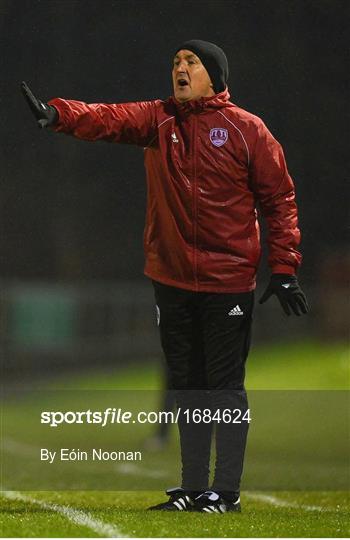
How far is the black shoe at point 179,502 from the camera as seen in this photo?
5751 millimetres

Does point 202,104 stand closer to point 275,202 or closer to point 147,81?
point 275,202

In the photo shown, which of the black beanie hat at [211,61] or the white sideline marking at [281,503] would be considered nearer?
the black beanie hat at [211,61]

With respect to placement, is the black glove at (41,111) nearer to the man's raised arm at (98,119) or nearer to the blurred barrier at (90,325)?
the man's raised arm at (98,119)

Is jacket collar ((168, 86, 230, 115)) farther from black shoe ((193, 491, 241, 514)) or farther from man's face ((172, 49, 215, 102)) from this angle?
black shoe ((193, 491, 241, 514))

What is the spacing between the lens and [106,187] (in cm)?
1335

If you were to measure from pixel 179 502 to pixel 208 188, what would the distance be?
1.43 meters

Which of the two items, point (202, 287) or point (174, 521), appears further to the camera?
point (202, 287)

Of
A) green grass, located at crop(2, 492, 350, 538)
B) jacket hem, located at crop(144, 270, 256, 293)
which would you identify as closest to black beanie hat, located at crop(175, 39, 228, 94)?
jacket hem, located at crop(144, 270, 256, 293)

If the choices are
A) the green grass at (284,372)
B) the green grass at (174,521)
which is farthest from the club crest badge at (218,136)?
the green grass at (284,372)

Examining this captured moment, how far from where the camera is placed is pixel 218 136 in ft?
18.6

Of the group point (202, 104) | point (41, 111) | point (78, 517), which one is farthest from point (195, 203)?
point (78, 517)

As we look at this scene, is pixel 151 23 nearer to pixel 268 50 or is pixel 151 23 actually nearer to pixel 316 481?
pixel 268 50

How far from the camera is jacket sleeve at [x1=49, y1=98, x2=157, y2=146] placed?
215 inches

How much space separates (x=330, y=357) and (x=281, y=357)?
688mm
